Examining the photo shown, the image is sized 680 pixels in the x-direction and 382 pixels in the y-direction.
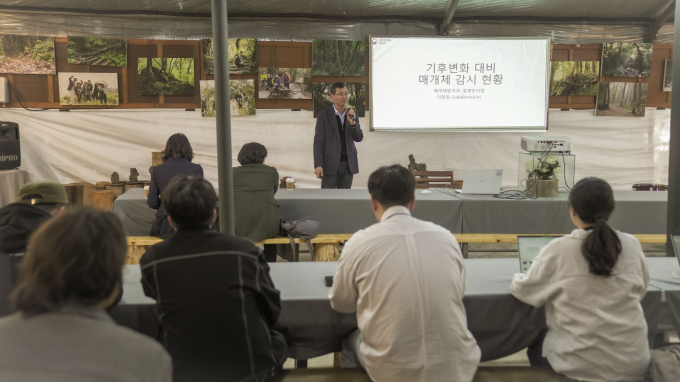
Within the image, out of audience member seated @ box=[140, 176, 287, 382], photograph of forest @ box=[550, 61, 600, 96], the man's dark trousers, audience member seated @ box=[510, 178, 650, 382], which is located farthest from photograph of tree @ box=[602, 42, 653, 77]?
audience member seated @ box=[140, 176, 287, 382]

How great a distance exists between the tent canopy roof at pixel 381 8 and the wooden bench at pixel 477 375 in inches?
209

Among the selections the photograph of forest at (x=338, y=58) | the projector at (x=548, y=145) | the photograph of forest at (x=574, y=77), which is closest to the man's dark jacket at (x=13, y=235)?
the projector at (x=548, y=145)

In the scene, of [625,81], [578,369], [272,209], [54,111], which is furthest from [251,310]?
[625,81]

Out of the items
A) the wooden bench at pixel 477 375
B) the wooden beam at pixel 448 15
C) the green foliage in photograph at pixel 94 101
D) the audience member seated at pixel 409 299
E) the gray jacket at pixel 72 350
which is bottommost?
the wooden bench at pixel 477 375

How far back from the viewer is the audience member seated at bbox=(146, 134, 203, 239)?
371cm

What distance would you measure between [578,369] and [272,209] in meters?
2.54

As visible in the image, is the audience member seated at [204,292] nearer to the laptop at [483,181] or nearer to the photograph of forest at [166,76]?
the laptop at [483,181]

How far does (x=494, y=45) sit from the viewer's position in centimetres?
685

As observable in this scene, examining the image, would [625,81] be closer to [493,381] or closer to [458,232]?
[458,232]

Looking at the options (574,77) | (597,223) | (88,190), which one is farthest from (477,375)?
(574,77)

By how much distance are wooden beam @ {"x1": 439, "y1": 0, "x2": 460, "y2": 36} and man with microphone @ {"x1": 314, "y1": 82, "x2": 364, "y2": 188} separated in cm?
201

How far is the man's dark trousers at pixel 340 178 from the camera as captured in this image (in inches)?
208

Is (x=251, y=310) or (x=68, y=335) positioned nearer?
(x=68, y=335)

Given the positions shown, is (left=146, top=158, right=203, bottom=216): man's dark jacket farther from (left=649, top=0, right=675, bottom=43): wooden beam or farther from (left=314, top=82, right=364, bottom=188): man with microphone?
(left=649, top=0, right=675, bottom=43): wooden beam
